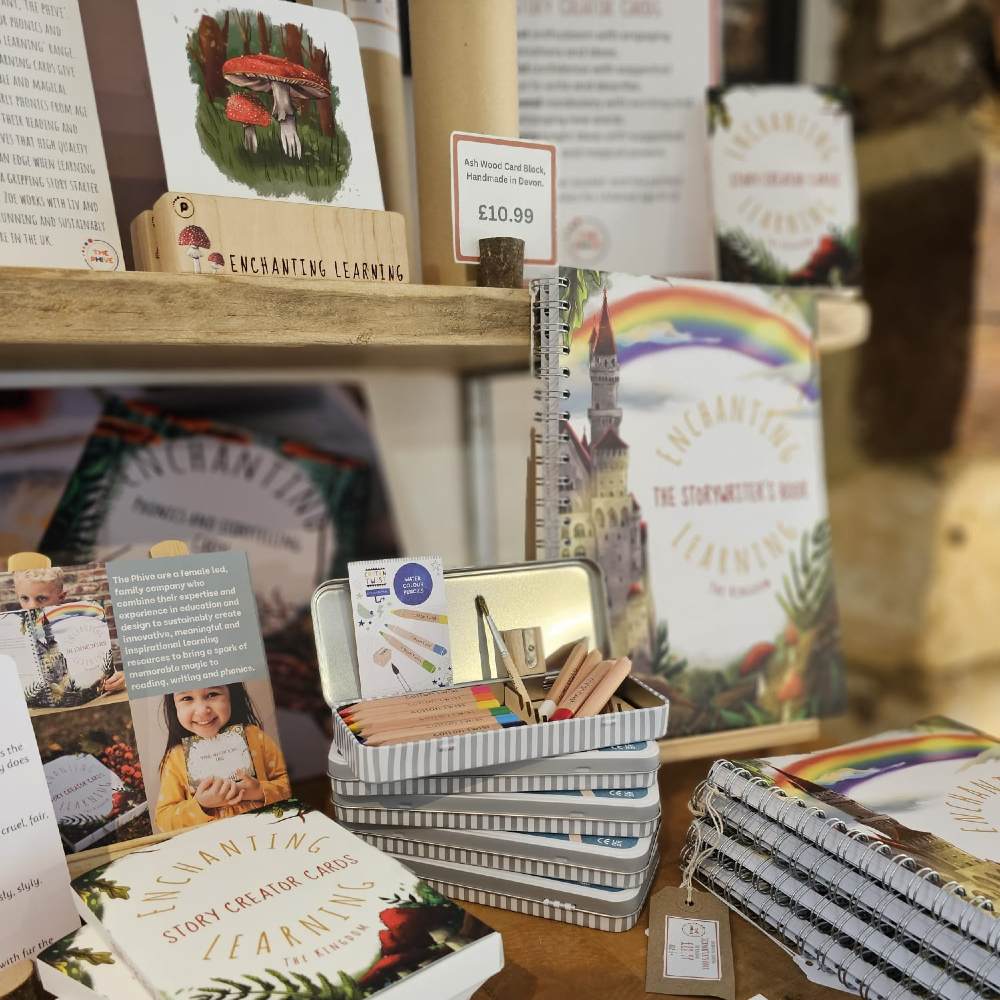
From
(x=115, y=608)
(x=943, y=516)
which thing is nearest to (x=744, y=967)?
(x=115, y=608)

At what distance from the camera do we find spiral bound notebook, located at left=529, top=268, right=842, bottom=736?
0.82 metres

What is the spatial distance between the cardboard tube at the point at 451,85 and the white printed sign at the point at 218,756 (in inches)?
18.7

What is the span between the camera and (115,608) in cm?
69

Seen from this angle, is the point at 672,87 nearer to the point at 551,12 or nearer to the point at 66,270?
the point at 551,12

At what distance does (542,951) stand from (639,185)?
88 cm

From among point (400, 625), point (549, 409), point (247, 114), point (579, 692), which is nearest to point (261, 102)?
point (247, 114)

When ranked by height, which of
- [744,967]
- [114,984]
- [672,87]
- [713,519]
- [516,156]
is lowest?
[744,967]

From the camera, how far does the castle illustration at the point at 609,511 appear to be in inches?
32.4

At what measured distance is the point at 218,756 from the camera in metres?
0.72

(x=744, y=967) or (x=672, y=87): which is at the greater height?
(x=672, y=87)

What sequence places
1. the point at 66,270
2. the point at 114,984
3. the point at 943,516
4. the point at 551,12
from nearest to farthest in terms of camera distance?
the point at 114,984 < the point at 66,270 < the point at 551,12 < the point at 943,516

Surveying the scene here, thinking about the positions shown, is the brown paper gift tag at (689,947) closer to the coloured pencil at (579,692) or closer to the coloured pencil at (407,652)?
the coloured pencil at (579,692)

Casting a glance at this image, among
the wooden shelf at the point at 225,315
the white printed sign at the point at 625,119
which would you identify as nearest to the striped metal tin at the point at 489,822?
the wooden shelf at the point at 225,315

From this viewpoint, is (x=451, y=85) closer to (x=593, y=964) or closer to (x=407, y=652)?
(x=407, y=652)
